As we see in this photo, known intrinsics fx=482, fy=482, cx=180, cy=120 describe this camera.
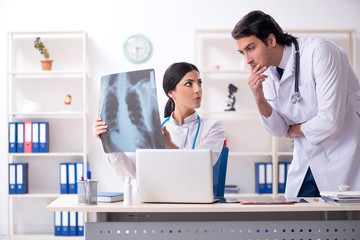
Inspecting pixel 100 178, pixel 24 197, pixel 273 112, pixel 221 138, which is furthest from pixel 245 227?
pixel 24 197

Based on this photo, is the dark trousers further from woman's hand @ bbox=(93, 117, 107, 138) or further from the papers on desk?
woman's hand @ bbox=(93, 117, 107, 138)

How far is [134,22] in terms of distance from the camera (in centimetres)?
482

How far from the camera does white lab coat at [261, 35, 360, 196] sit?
2061mm

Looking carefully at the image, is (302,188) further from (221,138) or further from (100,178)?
(100,178)

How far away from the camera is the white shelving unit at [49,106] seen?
4.81 metres

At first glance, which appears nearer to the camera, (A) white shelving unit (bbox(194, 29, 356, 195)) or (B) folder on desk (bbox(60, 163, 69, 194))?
(B) folder on desk (bbox(60, 163, 69, 194))

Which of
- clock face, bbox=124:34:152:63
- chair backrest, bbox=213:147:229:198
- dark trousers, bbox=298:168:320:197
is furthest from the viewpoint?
clock face, bbox=124:34:152:63

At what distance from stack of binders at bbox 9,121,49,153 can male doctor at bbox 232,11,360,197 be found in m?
2.88

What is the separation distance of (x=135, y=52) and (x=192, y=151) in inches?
121

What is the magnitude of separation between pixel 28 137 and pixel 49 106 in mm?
403

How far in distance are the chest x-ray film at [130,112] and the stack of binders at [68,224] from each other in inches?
100

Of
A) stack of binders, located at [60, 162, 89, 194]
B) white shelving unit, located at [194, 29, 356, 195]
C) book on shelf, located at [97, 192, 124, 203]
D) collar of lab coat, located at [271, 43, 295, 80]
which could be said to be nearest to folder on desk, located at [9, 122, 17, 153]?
stack of binders, located at [60, 162, 89, 194]

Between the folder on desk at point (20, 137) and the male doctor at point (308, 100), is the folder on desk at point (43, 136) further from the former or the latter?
the male doctor at point (308, 100)

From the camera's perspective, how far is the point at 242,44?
2.24 m
